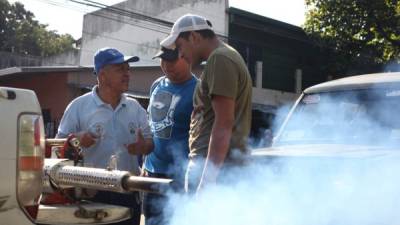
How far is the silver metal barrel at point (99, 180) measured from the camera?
2605 mm

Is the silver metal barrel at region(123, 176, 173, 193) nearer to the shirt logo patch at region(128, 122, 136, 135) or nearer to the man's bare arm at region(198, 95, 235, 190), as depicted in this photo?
the man's bare arm at region(198, 95, 235, 190)

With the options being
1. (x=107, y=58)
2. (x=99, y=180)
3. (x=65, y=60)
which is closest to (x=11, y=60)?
(x=65, y=60)

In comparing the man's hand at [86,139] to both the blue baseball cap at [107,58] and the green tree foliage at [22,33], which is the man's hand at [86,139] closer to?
the blue baseball cap at [107,58]

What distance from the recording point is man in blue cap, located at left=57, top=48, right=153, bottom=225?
3836 millimetres

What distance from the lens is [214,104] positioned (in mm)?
2846

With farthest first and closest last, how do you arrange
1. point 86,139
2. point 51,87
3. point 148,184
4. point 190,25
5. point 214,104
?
point 51,87 → point 86,139 → point 190,25 → point 214,104 → point 148,184

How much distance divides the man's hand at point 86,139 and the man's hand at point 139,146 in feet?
0.92

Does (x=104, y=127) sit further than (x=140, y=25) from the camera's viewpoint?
No

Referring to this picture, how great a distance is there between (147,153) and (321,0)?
49.5 feet

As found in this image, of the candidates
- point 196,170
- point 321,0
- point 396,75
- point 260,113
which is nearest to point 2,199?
point 196,170

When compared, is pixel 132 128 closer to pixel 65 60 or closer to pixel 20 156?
pixel 20 156

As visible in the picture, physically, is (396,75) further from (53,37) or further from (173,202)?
(53,37)

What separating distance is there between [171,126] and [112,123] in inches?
17.3

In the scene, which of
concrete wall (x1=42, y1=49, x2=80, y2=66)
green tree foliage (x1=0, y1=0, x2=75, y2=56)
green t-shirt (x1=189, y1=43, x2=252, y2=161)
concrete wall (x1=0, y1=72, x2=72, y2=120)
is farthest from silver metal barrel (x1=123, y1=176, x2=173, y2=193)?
green tree foliage (x1=0, y1=0, x2=75, y2=56)
